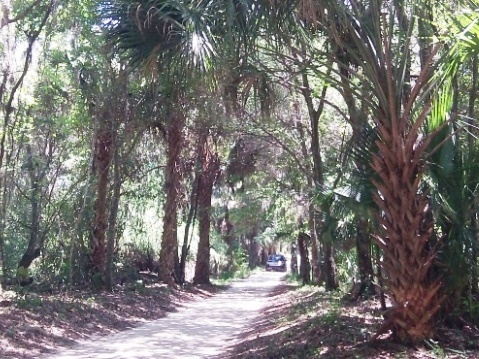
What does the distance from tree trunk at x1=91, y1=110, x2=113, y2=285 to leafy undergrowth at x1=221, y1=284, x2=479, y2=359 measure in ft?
22.9

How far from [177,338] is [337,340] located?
4.56m

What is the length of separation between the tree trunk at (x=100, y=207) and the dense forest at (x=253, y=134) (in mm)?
66

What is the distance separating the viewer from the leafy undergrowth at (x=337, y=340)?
803cm

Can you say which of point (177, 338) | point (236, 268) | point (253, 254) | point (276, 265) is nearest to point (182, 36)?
point (177, 338)

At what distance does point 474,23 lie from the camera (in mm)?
5582

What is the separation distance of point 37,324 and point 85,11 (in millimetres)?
6914

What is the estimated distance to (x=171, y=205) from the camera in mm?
23641

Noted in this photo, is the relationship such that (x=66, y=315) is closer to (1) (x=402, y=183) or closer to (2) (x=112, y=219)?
(2) (x=112, y=219)

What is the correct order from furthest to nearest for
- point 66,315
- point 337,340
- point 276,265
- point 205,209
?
point 276,265
point 205,209
point 66,315
point 337,340

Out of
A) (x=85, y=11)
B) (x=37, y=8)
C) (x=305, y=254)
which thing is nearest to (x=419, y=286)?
(x=85, y=11)

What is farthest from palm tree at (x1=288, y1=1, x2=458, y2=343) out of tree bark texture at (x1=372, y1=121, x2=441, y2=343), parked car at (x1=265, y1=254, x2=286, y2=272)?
parked car at (x1=265, y1=254, x2=286, y2=272)

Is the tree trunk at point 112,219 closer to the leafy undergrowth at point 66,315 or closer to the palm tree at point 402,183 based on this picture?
the leafy undergrowth at point 66,315

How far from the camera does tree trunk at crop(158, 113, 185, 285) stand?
22.7 m

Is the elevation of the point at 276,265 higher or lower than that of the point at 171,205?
lower
